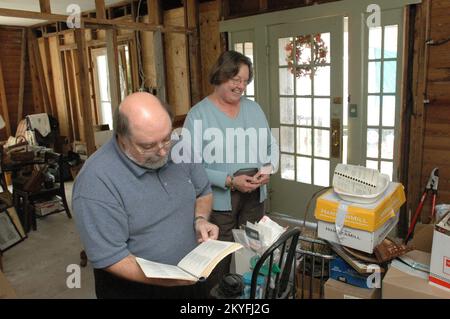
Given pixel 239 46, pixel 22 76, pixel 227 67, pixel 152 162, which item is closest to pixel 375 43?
pixel 239 46

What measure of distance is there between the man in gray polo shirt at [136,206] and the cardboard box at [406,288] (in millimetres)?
807

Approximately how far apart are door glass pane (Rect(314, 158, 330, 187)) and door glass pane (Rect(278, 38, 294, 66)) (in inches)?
38.2

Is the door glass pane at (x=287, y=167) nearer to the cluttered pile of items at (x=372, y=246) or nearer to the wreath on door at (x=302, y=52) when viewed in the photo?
the wreath on door at (x=302, y=52)

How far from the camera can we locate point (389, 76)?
2.88m

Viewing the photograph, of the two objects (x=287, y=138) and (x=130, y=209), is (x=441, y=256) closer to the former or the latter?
(x=130, y=209)

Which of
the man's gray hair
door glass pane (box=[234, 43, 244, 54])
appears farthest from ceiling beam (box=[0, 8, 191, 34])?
the man's gray hair

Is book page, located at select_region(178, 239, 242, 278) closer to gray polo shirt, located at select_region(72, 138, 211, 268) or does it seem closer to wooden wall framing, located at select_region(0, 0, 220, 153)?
gray polo shirt, located at select_region(72, 138, 211, 268)

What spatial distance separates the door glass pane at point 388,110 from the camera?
9.56 feet

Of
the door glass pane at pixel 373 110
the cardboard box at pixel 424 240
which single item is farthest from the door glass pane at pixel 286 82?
the cardboard box at pixel 424 240

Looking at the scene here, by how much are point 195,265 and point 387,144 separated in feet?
7.55

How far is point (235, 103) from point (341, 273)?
3.32 ft

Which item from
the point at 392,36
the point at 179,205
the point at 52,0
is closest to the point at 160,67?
the point at 52,0

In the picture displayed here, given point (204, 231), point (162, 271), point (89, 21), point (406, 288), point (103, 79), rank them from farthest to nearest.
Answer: point (103, 79)
point (89, 21)
point (406, 288)
point (204, 231)
point (162, 271)

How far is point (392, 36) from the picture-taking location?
2.81 m
